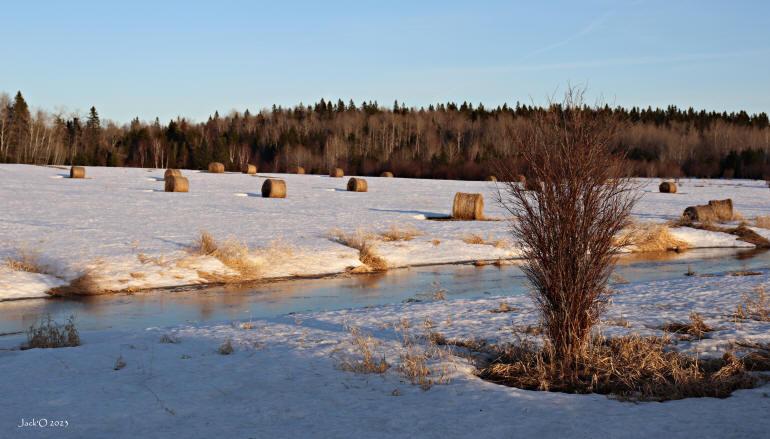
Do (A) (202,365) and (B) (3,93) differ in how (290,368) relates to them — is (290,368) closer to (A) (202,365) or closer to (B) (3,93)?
(A) (202,365)

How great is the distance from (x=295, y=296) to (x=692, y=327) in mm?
8236

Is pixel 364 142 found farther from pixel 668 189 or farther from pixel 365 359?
pixel 365 359

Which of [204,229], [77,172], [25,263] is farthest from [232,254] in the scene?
[77,172]

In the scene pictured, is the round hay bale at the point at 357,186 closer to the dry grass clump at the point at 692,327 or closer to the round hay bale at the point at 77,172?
the round hay bale at the point at 77,172

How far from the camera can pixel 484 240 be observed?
23625 millimetres

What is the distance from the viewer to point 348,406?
6938 mm

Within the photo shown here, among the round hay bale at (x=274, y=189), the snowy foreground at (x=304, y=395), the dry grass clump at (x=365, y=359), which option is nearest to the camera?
the snowy foreground at (x=304, y=395)

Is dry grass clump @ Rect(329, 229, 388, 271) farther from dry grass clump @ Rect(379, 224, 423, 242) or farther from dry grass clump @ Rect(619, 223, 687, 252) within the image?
dry grass clump @ Rect(619, 223, 687, 252)

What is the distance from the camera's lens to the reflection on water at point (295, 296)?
12828 millimetres

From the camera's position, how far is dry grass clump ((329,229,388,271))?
19859 mm

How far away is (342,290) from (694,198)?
120 ft

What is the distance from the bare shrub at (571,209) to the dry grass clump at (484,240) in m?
15.1

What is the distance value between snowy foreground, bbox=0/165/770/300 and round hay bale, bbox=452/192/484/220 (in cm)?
115

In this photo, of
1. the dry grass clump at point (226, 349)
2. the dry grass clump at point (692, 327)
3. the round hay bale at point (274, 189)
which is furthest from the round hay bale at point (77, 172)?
the dry grass clump at point (692, 327)
